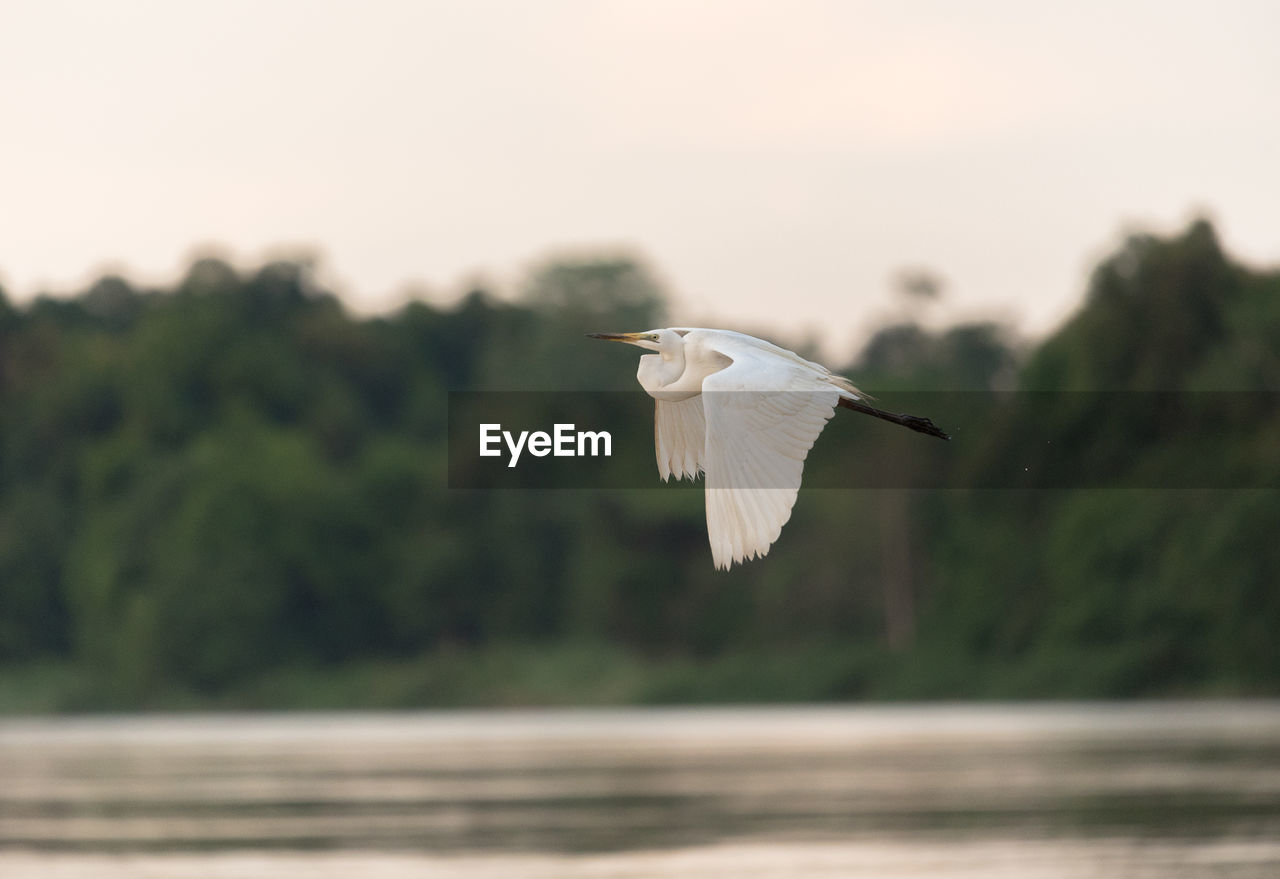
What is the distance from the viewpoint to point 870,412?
11.8 meters

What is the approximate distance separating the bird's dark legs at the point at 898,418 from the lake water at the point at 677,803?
31.9ft

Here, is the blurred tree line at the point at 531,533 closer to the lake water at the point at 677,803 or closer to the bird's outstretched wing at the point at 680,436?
the lake water at the point at 677,803

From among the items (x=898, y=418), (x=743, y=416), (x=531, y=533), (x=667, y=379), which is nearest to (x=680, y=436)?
(x=667, y=379)

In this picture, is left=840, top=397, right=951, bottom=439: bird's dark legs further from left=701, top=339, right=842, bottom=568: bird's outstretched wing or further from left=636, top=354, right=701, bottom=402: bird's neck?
left=636, top=354, right=701, bottom=402: bird's neck

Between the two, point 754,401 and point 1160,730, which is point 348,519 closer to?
point 1160,730

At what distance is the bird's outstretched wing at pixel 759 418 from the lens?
37.1ft

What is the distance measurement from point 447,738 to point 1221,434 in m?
17.6

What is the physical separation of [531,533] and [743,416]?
56.1 meters

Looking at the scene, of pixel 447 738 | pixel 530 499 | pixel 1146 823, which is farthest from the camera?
pixel 530 499

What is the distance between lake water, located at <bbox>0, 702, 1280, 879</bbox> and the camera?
23016 mm

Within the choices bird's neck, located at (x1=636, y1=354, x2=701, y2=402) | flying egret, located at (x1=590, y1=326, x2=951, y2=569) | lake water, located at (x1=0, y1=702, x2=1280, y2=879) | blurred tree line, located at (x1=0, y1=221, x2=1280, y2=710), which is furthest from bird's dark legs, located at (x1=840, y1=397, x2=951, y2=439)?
blurred tree line, located at (x1=0, y1=221, x2=1280, y2=710)

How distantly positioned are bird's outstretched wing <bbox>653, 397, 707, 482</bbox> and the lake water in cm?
983

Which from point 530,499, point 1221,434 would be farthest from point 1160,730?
point 530,499

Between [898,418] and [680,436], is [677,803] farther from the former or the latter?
[898,418]
